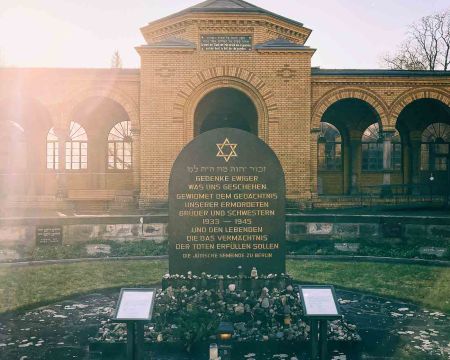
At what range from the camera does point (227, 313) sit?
21.6 feet

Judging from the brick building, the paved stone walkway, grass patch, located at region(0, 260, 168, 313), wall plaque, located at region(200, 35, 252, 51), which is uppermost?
wall plaque, located at region(200, 35, 252, 51)

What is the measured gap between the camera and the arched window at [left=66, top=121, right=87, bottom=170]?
22031 mm

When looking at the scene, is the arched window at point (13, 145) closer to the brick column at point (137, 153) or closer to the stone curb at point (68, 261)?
the brick column at point (137, 153)

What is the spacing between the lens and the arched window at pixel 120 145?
72.0ft

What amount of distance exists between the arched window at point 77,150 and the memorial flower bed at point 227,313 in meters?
16.5

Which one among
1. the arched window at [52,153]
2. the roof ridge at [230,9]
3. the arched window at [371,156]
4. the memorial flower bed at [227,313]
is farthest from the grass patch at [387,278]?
the arched window at [52,153]

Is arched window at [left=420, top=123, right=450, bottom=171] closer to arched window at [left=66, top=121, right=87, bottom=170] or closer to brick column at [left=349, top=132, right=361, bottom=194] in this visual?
brick column at [left=349, top=132, right=361, bottom=194]

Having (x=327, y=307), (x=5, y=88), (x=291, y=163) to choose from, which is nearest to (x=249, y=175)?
(x=327, y=307)

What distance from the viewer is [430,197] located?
19.9 meters

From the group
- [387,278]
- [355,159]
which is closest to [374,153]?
[355,159]

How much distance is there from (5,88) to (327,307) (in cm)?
1708

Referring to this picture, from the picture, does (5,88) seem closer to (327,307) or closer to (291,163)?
(291,163)

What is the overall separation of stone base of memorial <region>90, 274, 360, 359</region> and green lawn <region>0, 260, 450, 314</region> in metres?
2.46

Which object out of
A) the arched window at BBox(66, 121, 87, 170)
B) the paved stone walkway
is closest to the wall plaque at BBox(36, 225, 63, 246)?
the paved stone walkway
